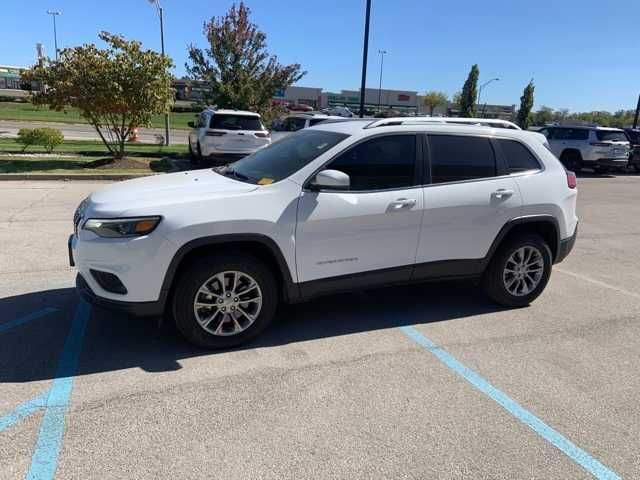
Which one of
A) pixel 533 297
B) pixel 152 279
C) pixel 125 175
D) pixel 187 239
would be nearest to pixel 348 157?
pixel 187 239

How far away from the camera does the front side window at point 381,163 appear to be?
13.5 feet

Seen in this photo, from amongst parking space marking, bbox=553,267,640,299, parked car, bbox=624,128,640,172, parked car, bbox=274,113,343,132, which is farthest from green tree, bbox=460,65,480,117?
parking space marking, bbox=553,267,640,299

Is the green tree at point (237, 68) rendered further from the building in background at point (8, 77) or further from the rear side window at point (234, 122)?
the building in background at point (8, 77)

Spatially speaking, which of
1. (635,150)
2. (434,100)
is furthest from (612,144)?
(434,100)

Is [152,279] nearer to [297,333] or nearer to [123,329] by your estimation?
[123,329]

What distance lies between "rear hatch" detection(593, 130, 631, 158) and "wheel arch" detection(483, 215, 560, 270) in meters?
15.9

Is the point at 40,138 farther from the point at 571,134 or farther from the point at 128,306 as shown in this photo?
the point at 571,134

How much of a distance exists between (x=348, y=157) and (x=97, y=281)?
2.12 meters

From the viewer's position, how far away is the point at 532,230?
493 centimetres

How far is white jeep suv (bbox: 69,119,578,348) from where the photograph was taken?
3543 millimetres

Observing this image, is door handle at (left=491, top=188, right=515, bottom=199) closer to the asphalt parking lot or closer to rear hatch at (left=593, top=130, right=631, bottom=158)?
the asphalt parking lot

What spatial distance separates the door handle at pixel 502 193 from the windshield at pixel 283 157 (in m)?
1.50

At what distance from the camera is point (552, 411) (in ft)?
10.6

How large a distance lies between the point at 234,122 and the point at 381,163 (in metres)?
10.7
